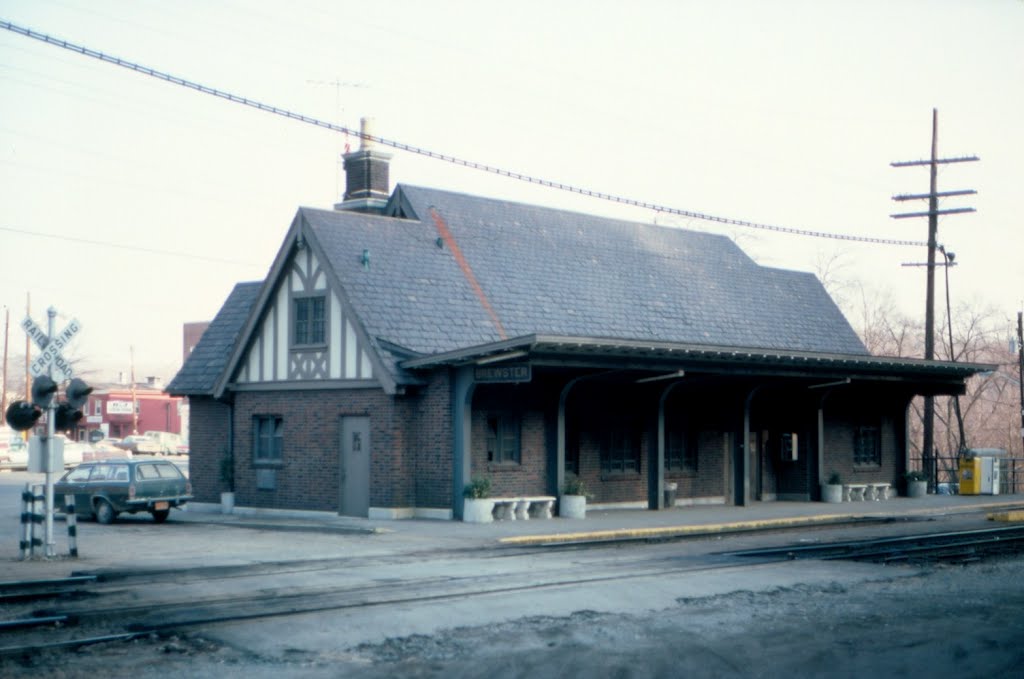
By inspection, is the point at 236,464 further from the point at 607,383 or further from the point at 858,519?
the point at 858,519

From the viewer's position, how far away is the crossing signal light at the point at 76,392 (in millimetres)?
18625

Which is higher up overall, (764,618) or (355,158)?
(355,158)

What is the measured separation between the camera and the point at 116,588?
15070mm

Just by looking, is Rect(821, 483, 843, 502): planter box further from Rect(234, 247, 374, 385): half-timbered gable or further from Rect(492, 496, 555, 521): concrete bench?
Rect(234, 247, 374, 385): half-timbered gable

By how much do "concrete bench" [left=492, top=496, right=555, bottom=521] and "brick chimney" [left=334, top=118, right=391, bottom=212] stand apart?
34.7ft

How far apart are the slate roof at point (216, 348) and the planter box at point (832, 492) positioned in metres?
16.8

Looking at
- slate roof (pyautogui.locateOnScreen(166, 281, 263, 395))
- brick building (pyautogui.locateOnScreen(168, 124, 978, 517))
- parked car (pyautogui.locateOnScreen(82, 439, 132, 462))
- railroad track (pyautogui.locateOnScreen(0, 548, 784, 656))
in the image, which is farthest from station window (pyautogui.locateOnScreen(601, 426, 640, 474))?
parked car (pyautogui.locateOnScreen(82, 439, 132, 462))

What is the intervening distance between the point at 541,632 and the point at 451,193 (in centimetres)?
2201

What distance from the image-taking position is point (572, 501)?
27188 mm

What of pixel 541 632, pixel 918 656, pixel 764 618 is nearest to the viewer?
pixel 918 656

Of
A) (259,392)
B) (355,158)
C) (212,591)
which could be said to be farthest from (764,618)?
(355,158)

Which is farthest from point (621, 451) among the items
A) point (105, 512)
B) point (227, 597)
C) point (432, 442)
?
point (227, 597)

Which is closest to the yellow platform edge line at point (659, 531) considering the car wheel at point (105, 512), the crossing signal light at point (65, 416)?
the crossing signal light at point (65, 416)

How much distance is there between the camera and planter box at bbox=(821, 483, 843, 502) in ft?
111
